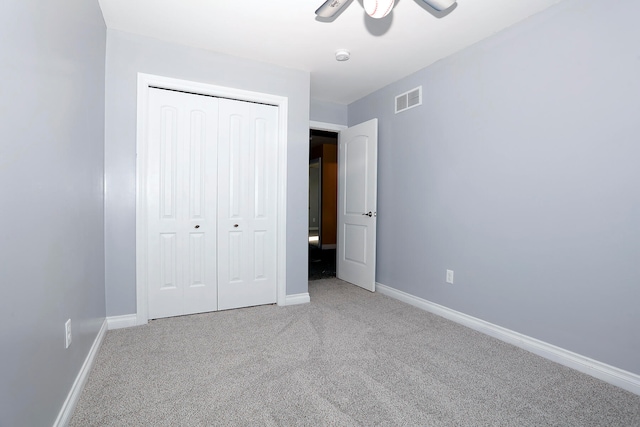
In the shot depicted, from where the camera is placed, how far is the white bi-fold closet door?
2889 mm

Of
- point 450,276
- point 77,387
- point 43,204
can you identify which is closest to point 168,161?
point 43,204

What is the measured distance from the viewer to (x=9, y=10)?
1.06 m

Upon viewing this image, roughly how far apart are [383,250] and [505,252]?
1.53 metres

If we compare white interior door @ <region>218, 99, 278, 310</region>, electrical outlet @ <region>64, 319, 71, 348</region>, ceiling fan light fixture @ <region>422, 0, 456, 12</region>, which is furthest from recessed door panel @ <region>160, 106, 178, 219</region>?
ceiling fan light fixture @ <region>422, 0, 456, 12</region>

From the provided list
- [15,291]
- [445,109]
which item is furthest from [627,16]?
[15,291]

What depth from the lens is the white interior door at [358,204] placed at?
12.7 ft

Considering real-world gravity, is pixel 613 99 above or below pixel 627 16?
below

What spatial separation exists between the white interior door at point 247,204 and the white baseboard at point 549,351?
67.1 inches

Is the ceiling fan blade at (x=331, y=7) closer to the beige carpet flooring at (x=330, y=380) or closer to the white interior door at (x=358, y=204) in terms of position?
the white interior door at (x=358, y=204)

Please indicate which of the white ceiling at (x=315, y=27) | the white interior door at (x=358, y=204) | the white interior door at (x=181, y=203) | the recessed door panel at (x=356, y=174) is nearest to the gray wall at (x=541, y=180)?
the white ceiling at (x=315, y=27)

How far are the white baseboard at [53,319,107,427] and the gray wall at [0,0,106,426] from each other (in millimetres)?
48

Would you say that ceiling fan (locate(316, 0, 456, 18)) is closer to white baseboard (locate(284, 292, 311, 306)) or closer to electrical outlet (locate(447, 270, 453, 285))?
electrical outlet (locate(447, 270, 453, 285))

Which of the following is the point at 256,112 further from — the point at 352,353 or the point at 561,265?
the point at 561,265

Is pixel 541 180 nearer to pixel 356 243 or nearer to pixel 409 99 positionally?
pixel 409 99
